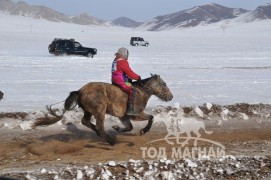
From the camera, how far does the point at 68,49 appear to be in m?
37.8

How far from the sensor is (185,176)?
23.0 feet

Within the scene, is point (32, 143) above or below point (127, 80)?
below

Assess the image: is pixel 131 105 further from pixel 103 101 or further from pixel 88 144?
pixel 88 144

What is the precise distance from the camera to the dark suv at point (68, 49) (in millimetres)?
36719

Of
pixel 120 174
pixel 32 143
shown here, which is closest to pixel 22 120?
pixel 32 143

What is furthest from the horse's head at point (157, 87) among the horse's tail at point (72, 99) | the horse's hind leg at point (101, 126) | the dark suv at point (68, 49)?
the dark suv at point (68, 49)

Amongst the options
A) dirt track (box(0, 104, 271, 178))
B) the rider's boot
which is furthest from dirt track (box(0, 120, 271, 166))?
the rider's boot

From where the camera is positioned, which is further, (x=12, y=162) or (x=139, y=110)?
(x=139, y=110)

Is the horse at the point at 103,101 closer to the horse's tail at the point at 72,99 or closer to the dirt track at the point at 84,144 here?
the horse's tail at the point at 72,99

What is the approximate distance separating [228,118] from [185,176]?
5.64 m

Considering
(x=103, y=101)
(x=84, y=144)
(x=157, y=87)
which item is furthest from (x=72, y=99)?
(x=157, y=87)

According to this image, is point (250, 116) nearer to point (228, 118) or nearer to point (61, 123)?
point (228, 118)

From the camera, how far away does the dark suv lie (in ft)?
120

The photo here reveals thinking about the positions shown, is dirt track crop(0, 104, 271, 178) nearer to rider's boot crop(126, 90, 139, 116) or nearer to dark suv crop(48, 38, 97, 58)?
rider's boot crop(126, 90, 139, 116)
